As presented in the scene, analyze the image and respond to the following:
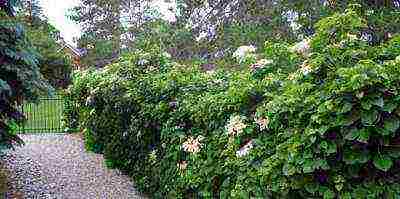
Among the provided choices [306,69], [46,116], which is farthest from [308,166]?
[46,116]

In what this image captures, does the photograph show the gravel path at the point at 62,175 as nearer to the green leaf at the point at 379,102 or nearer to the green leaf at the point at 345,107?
the green leaf at the point at 345,107

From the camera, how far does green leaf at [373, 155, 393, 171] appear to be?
2.58 metres

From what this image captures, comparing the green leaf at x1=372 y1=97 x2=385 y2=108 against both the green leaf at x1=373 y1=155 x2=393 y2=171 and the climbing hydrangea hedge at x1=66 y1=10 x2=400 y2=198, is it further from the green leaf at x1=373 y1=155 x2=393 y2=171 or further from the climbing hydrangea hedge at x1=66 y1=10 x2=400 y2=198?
the green leaf at x1=373 y1=155 x2=393 y2=171

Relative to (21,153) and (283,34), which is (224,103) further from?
(283,34)

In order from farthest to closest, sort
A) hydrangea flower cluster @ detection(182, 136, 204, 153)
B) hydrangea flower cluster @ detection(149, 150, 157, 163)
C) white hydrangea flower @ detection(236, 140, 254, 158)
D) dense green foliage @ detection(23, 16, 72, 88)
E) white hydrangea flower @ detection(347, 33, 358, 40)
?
dense green foliage @ detection(23, 16, 72, 88), hydrangea flower cluster @ detection(149, 150, 157, 163), hydrangea flower cluster @ detection(182, 136, 204, 153), white hydrangea flower @ detection(236, 140, 254, 158), white hydrangea flower @ detection(347, 33, 358, 40)

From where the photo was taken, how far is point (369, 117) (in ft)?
8.48

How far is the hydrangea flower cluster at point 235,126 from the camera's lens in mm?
3549

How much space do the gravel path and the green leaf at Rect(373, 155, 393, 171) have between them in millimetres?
3722

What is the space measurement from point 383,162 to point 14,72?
377cm

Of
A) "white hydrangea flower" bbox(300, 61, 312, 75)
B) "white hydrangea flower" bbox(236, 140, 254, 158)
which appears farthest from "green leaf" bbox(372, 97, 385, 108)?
"white hydrangea flower" bbox(236, 140, 254, 158)

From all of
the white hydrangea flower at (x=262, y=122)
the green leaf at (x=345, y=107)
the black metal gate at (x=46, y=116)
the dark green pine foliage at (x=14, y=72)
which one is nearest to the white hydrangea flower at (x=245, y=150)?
the white hydrangea flower at (x=262, y=122)

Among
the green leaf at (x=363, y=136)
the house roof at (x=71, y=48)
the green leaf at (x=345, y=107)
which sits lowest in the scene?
the green leaf at (x=363, y=136)

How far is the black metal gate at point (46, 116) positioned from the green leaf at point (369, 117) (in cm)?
1091

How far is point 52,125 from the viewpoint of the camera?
1351 cm
